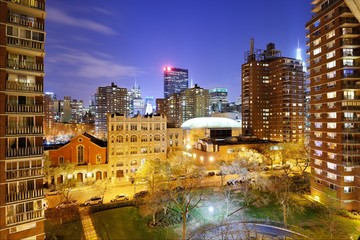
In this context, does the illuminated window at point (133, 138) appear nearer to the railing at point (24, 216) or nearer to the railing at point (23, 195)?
the railing at point (23, 195)

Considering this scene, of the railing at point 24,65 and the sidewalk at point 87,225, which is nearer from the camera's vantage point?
the railing at point 24,65

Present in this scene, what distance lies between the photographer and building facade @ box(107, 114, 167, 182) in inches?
2721

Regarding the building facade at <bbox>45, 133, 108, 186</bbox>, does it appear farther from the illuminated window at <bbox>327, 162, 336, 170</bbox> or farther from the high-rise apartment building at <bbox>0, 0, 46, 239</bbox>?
the illuminated window at <bbox>327, 162, 336, 170</bbox>

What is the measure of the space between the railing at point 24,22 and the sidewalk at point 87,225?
29.6m

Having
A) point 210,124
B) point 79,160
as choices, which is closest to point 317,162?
point 79,160

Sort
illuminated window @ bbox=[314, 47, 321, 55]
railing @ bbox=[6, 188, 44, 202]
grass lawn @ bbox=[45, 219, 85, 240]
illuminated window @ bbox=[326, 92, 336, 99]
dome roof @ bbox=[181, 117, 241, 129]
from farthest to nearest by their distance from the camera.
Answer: dome roof @ bbox=[181, 117, 241, 129] → illuminated window @ bbox=[314, 47, 321, 55] → illuminated window @ bbox=[326, 92, 336, 99] → grass lawn @ bbox=[45, 219, 85, 240] → railing @ bbox=[6, 188, 44, 202]

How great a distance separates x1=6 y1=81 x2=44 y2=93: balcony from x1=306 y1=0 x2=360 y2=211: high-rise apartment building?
52126 mm

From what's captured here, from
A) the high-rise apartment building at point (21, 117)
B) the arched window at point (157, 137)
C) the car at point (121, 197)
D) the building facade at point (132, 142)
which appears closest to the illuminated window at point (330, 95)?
the building facade at point (132, 142)

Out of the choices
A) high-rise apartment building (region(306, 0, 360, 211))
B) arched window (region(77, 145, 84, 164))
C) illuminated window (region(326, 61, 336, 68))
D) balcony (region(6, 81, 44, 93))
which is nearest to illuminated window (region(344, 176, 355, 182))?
high-rise apartment building (region(306, 0, 360, 211))

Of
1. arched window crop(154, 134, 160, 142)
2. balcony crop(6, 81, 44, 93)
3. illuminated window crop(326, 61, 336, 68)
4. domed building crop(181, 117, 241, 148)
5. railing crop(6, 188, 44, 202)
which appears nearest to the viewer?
railing crop(6, 188, 44, 202)

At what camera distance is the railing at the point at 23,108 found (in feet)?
83.1

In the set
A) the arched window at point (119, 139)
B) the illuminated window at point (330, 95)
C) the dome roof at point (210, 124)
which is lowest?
the arched window at point (119, 139)

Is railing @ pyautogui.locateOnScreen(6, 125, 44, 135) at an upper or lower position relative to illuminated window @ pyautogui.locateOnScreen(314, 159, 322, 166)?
upper

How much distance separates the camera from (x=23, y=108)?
26.4 m
